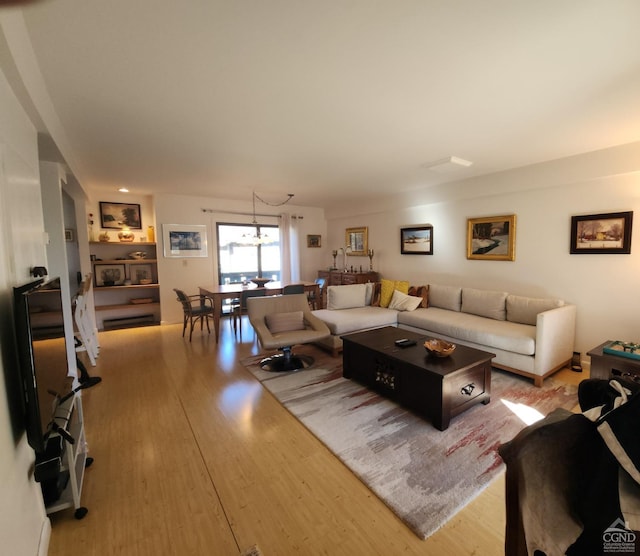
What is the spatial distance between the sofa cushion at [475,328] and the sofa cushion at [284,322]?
1.61 m

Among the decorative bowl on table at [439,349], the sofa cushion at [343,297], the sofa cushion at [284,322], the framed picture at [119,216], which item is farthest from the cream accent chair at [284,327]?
the framed picture at [119,216]

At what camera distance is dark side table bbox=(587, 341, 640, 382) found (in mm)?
2607

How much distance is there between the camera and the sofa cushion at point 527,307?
353cm

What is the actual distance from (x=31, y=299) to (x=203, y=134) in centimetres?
200

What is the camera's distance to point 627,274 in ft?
10.5

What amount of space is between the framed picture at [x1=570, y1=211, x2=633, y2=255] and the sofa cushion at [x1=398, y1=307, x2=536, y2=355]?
112cm

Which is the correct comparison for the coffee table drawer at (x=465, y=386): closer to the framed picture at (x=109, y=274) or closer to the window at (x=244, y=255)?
the window at (x=244, y=255)

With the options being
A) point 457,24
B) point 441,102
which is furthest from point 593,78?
point 457,24

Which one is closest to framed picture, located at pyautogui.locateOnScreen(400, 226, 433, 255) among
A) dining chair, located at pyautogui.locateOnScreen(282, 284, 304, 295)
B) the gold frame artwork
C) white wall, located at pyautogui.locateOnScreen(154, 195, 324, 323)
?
the gold frame artwork

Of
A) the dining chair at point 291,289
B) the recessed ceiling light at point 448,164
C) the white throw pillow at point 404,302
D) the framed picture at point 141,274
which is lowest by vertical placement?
the white throw pillow at point 404,302

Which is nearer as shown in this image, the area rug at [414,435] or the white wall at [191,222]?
the area rug at [414,435]

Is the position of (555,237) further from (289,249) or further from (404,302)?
(289,249)

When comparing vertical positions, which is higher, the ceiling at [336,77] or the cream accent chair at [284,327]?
the ceiling at [336,77]

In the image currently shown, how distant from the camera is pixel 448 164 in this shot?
362cm
